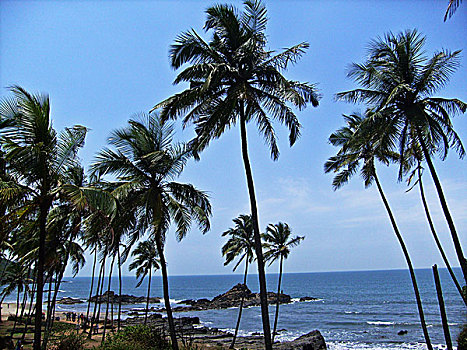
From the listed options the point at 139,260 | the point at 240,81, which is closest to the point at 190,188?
the point at 240,81

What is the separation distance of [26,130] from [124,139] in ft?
16.3

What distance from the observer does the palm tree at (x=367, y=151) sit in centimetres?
1355

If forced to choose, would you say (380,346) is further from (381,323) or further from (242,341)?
(381,323)

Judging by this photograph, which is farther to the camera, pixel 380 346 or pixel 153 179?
pixel 380 346

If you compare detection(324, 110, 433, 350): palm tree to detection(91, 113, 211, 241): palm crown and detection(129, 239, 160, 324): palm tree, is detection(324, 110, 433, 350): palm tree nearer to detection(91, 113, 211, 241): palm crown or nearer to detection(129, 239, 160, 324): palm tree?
detection(91, 113, 211, 241): palm crown

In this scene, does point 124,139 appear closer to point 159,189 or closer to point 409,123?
point 159,189

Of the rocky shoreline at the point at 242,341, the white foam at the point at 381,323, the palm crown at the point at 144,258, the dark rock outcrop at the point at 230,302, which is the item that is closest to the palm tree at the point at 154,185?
the rocky shoreline at the point at 242,341

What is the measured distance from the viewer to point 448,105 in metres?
12.9

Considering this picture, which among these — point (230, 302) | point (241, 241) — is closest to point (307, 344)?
point (241, 241)

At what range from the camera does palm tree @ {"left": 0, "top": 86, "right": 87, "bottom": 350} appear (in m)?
9.25

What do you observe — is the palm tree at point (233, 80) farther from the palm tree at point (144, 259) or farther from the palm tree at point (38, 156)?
the palm tree at point (144, 259)

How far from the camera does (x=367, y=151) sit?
52.6 feet

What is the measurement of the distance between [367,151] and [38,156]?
12864 millimetres

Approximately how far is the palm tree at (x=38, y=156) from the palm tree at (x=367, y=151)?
977cm
